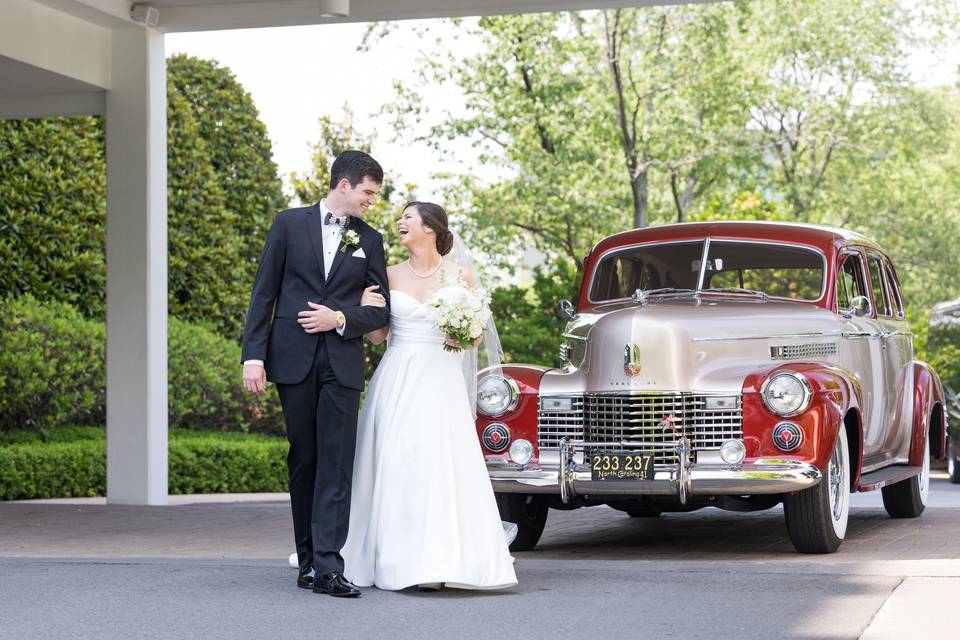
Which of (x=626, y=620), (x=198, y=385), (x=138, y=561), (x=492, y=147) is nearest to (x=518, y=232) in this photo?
(x=492, y=147)

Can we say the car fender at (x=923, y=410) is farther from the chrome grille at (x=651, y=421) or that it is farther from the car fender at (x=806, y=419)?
the chrome grille at (x=651, y=421)

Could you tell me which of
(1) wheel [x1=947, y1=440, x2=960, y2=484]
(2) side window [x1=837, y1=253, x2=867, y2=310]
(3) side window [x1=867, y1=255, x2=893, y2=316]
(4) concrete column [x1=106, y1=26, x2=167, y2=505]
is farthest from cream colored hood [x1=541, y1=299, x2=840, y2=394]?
(1) wheel [x1=947, y1=440, x2=960, y2=484]

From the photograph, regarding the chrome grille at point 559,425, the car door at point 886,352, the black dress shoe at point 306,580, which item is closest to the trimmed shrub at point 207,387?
the car door at point 886,352

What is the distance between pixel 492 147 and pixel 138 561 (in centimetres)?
1958

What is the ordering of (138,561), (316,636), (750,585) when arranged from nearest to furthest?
(316,636) < (750,585) < (138,561)

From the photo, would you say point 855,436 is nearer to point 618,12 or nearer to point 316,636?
point 316,636

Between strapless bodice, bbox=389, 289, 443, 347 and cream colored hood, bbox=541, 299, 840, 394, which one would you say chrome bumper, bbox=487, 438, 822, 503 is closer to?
cream colored hood, bbox=541, 299, 840, 394

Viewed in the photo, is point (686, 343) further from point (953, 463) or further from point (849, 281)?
point (953, 463)

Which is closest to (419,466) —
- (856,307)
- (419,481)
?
(419,481)

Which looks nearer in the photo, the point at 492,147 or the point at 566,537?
the point at 566,537

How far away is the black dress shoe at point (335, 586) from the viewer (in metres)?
6.30

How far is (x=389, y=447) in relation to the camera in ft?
22.0

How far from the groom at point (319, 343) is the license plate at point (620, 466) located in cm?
197

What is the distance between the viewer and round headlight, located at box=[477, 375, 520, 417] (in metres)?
8.47
